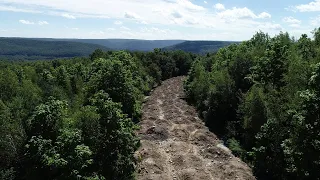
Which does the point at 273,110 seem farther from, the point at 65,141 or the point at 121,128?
the point at 65,141

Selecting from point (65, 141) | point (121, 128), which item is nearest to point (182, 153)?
point (121, 128)

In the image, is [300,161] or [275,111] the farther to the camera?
[275,111]

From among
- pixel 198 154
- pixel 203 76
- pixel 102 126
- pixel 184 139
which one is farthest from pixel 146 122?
pixel 102 126

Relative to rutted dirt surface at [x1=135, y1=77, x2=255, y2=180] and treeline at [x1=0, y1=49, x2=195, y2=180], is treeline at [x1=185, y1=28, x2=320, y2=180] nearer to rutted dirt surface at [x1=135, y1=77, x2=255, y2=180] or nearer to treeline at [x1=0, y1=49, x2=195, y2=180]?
rutted dirt surface at [x1=135, y1=77, x2=255, y2=180]

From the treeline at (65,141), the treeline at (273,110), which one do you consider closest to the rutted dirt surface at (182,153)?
the treeline at (273,110)

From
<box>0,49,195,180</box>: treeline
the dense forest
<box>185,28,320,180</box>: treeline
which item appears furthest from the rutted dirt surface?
<box>0,49,195,180</box>: treeline

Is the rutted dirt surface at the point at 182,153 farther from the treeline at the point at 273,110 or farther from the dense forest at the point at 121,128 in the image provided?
the treeline at the point at 273,110

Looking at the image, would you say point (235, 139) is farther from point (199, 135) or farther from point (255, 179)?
point (255, 179)
